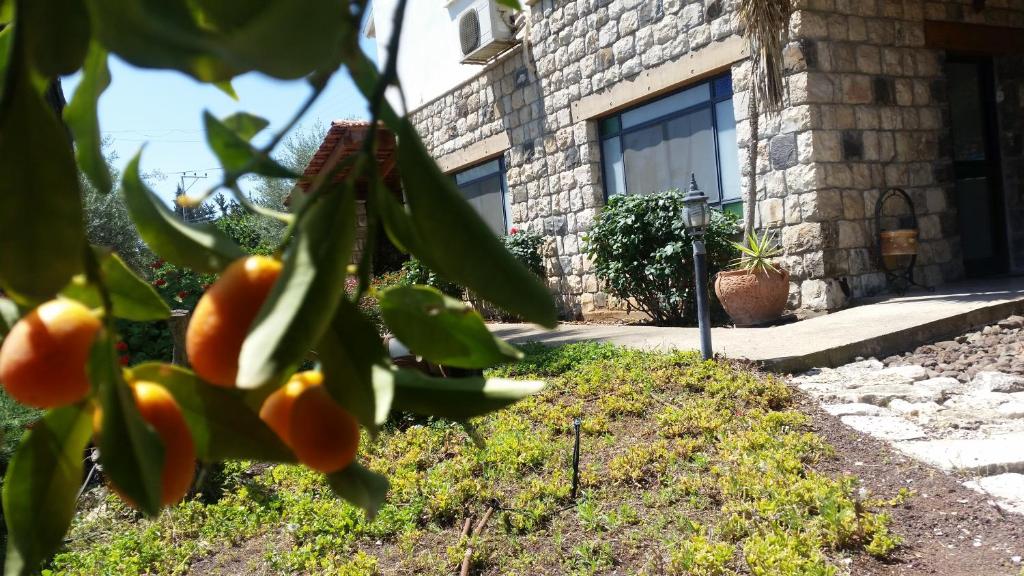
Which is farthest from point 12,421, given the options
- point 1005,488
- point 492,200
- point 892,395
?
point 492,200

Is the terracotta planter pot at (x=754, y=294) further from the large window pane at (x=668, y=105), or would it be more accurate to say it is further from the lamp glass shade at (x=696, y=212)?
the large window pane at (x=668, y=105)

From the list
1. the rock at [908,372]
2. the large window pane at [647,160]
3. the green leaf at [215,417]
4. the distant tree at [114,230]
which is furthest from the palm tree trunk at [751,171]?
the green leaf at [215,417]

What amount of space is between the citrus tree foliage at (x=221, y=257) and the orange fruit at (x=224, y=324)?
0.02m

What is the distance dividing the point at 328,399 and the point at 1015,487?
3.69 m

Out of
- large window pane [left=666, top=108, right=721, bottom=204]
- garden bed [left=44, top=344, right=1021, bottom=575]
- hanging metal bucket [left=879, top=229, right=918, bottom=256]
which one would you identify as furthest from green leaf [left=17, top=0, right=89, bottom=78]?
large window pane [left=666, top=108, right=721, bottom=204]

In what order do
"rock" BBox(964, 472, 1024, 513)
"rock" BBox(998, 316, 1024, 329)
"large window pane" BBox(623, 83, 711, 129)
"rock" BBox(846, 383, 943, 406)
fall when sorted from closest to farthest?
"rock" BBox(964, 472, 1024, 513) → "rock" BBox(846, 383, 943, 406) → "rock" BBox(998, 316, 1024, 329) → "large window pane" BBox(623, 83, 711, 129)

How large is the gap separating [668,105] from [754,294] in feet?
8.14

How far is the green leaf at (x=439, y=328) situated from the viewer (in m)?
0.39

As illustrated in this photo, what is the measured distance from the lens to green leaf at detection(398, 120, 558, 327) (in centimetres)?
37

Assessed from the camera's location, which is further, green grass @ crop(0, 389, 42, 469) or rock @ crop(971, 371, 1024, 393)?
rock @ crop(971, 371, 1024, 393)

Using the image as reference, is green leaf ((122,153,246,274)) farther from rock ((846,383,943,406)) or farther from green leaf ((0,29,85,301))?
rock ((846,383,943,406))

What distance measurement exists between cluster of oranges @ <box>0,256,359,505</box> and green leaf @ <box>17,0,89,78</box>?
0.10 m

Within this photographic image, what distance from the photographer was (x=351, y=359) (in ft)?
1.19

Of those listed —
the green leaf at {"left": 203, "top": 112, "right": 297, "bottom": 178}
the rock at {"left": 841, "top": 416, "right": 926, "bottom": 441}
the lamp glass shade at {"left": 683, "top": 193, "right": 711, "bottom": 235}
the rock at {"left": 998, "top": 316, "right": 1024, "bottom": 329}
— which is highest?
the lamp glass shade at {"left": 683, "top": 193, "right": 711, "bottom": 235}
